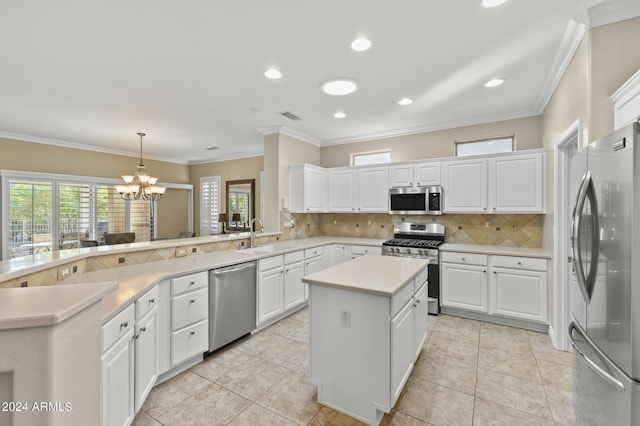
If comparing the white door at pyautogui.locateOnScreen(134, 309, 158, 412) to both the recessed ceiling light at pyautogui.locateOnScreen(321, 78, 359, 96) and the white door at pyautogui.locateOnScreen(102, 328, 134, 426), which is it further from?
the recessed ceiling light at pyautogui.locateOnScreen(321, 78, 359, 96)

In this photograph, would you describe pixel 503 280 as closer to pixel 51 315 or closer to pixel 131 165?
pixel 51 315

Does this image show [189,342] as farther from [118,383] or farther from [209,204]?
[209,204]

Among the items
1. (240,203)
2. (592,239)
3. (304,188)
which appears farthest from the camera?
(240,203)

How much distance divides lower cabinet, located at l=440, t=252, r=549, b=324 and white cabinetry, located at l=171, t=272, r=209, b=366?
298cm

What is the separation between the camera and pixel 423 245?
4020mm

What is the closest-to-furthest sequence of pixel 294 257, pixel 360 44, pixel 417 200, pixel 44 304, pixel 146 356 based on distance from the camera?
pixel 44 304 < pixel 146 356 < pixel 360 44 < pixel 294 257 < pixel 417 200

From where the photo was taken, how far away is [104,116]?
4.09 m

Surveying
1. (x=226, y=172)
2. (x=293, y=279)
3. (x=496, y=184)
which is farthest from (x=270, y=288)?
(x=226, y=172)

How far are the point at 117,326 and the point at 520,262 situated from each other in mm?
3945

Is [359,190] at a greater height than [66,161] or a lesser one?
lesser

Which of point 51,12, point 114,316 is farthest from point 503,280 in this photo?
point 51,12

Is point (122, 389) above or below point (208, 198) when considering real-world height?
A: below

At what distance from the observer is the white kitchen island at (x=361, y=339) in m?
1.85

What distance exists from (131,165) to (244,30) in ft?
19.4
